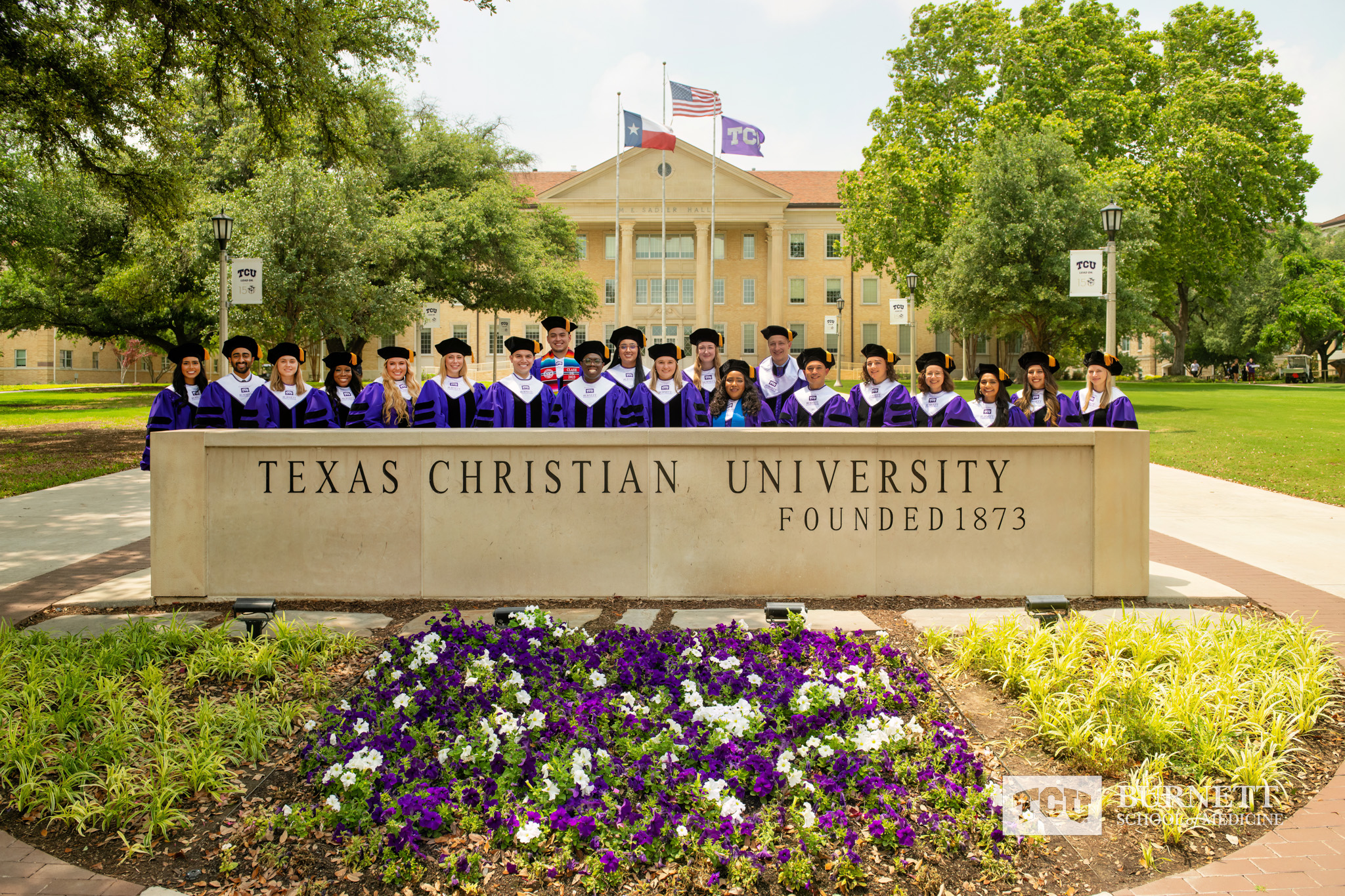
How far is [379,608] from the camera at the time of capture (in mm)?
5766

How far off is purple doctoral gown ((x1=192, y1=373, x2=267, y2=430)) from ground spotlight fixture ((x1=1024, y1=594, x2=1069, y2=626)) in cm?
616

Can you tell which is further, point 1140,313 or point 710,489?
point 1140,313

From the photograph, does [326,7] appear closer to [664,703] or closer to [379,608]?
[379,608]

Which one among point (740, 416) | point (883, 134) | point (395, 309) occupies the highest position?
point (883, 134)

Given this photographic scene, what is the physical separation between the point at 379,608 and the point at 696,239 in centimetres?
5712

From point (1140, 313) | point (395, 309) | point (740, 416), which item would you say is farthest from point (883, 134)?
point (740, 416)

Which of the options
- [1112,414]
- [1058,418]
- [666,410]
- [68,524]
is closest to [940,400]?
[1058,418]

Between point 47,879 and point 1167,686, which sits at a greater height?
point 1167,686

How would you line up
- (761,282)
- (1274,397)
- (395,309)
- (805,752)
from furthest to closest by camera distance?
1. (761,282)
2. (1274,397)
3. (395,309)
4. (805,752)

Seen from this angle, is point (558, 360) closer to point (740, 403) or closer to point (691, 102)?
point (740, 403)

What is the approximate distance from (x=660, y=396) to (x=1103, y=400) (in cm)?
375

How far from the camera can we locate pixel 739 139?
34.3m

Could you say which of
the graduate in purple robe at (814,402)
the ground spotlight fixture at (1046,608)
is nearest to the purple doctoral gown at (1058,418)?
the graduate in purple robe at (814,402)

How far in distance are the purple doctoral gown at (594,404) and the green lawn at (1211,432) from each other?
8.42 metres
